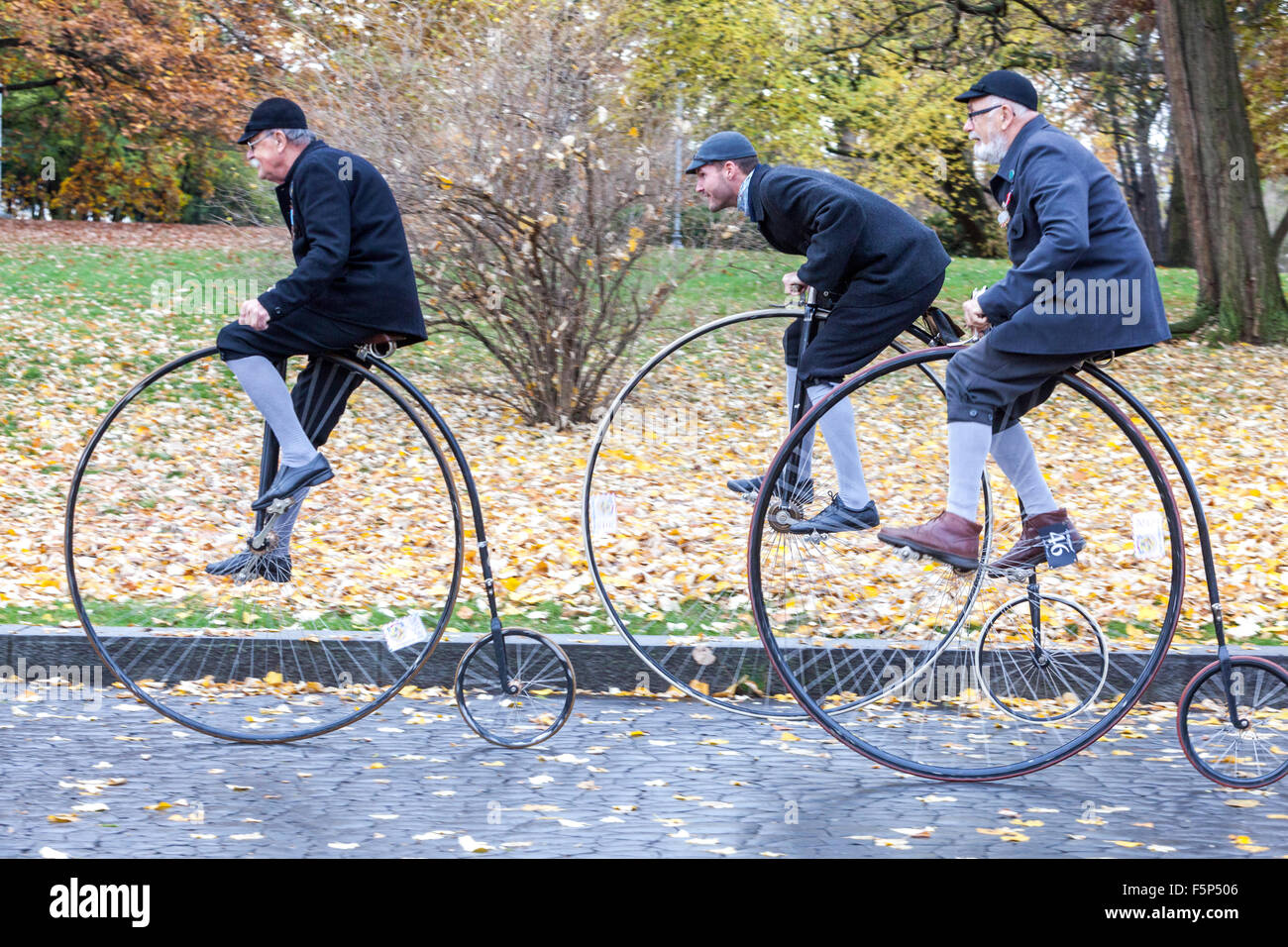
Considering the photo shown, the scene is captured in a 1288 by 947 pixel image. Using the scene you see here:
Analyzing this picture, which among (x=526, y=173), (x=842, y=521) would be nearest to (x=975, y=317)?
(x=842, y=521)

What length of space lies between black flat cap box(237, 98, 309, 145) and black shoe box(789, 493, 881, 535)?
2.21 metres

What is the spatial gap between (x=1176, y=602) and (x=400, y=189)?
6.43 meters

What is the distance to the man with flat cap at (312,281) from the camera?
179 inches

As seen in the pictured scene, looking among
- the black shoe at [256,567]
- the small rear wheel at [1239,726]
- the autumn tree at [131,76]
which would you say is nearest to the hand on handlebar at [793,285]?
the small rear wheel at [1239,726]

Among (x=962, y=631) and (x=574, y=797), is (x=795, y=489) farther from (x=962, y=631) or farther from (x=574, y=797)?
(x=574, y=797)

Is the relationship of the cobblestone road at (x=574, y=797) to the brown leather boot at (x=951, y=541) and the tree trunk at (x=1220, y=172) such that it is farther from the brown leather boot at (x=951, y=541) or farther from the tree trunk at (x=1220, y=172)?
the tree trunk at (x=1220, y=172)

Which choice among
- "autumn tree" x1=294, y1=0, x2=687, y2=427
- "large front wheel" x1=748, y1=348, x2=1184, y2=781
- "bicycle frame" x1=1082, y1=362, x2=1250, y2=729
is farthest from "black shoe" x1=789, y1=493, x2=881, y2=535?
"autumn tree" x1=294, y1=0, x2=687, y2=427

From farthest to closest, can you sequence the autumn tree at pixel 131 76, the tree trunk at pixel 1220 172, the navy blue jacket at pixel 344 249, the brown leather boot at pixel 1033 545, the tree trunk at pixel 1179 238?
the tree trunk at pixel 1179 238, the autumn tree at pixel 131 76, the tree trunk at pixel 1220 172, the brown leather boot at pixel 1033 545, the navy blue jacket at pixel 344 249

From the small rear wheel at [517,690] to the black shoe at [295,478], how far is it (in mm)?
788

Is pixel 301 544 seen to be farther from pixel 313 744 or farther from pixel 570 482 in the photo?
pixel 570 482

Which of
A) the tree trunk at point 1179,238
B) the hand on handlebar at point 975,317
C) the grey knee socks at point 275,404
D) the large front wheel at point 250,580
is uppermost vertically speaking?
the tree trunk at point 1179,238

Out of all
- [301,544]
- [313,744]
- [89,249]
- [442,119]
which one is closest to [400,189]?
[442,119]

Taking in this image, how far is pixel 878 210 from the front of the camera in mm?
4797

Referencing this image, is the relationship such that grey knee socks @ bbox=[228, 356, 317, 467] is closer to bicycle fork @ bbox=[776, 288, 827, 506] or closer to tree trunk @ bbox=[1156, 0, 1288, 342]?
bicycle fork @ bbox=[776, 288, 827, 506]
